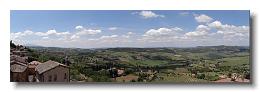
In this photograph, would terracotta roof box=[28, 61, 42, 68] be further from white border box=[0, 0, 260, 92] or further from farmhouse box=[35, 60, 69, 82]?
white border box=[0, 0, 260, 92]

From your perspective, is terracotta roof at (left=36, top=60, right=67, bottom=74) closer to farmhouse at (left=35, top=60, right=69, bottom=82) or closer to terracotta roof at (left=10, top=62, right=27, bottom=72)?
farmhouse at (left=35, top=60, right=69, bottom=82)

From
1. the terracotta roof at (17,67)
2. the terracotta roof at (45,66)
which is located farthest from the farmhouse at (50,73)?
the terracotta roof at (17,67)

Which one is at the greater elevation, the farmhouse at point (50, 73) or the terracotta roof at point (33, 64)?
the terracotta roof at point (33, 64)

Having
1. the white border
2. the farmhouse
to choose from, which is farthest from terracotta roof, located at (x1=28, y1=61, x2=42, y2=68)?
the white border

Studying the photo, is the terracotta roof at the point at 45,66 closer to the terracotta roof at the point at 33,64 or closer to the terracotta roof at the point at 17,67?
the terracotta roof at the point at 33,64

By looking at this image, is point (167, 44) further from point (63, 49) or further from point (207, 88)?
point (63, 49)

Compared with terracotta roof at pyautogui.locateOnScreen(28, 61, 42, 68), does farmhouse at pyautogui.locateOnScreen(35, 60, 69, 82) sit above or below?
below

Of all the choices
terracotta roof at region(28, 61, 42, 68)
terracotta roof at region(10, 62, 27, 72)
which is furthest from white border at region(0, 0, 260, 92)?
terracotta roof at region(28, 61, 42, 68)
